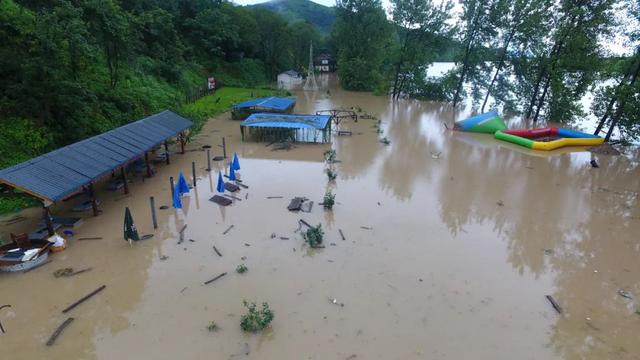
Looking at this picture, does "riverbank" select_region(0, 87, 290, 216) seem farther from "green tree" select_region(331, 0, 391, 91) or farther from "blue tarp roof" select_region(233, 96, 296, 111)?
"green tree" select_region(331, 0, 391, 91)

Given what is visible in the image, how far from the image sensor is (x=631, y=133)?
26.2m

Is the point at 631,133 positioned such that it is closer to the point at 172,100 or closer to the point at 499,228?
the point at 499,228

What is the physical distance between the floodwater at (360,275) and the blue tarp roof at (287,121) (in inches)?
208

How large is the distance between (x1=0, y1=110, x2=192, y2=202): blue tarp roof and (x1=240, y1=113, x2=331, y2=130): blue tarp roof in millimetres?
6966

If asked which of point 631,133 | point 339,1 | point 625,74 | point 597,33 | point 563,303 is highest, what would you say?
point 339,1

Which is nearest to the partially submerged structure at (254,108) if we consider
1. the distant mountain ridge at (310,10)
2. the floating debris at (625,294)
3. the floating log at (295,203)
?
the floating log at (295,203)

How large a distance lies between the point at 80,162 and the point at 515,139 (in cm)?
2669

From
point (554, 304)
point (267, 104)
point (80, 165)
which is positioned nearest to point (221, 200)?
point (80, 165)

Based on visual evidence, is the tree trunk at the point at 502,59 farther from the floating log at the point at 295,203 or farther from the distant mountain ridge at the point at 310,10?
the distant mountain ridge at the point at 310,10

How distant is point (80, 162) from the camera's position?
521 inches

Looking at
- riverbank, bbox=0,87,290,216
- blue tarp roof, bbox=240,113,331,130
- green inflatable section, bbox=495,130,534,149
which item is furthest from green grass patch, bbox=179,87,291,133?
green inflatable section, bbox=495,130,534,149

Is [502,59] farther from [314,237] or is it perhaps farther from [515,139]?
[314,237]

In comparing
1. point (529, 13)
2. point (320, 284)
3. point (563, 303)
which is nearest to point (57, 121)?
point (320, 284)

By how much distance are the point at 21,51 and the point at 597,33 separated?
36884 mm
